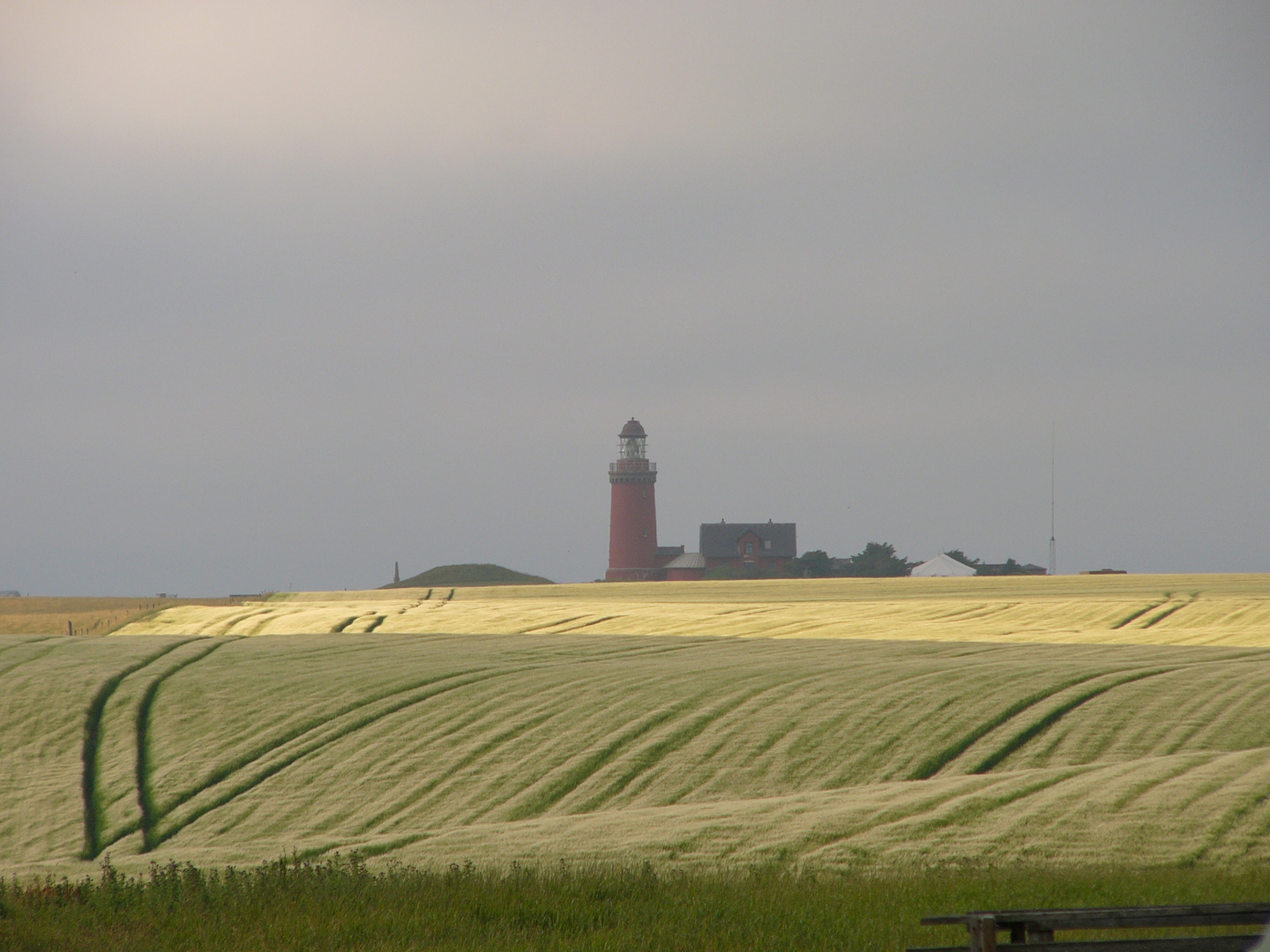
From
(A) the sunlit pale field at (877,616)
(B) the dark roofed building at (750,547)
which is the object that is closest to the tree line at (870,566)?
(B) the dark roofed building at (750,547)

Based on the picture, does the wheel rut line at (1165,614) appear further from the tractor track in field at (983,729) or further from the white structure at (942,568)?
the white structure at (942,568)

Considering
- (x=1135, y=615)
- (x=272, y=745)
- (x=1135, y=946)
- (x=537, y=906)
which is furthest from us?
(x=1135, y=615)

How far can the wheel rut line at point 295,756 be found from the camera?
979 inches

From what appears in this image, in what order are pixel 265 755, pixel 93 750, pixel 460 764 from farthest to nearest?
pixel 93 750
pixel 265 755
pixel 460 764

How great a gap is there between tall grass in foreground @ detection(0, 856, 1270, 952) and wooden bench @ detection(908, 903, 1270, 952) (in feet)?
8.67

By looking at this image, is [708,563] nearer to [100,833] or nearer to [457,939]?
[100,833]

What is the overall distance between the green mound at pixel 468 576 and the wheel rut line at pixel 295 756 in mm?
100946

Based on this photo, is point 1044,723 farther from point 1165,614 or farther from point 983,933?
point 1165,614

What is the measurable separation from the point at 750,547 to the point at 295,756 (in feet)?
362

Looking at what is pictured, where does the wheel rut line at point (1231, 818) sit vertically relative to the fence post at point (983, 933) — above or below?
below

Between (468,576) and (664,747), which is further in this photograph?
(468,576)

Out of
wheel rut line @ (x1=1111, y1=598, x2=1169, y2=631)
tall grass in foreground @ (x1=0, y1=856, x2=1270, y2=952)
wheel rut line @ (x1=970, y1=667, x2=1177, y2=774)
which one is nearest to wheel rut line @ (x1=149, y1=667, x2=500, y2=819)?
tall grass in foreground @ (x1=0, y1=856, x2=1270, y2=952)

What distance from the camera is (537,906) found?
485 inches

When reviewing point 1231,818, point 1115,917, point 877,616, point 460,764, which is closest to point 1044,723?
point 1231,818
